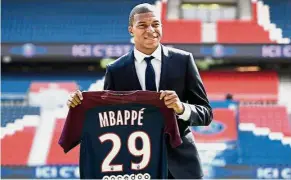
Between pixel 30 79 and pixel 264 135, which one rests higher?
pixel 30 79

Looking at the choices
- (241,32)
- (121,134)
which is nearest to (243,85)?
(241,32)

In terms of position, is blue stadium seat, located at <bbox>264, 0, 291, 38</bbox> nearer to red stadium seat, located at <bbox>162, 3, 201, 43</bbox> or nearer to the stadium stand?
the stadium stand

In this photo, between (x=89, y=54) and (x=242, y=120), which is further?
(x=89, y=54)

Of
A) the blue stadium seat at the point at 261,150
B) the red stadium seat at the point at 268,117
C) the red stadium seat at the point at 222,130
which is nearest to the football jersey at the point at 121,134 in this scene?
the blue stadium seat at the point at 261,150

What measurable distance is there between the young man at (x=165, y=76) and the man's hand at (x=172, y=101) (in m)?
0.08

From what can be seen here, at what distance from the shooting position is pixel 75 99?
8.18 ft

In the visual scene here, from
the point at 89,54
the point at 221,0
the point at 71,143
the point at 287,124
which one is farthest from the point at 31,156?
the point at 71,143

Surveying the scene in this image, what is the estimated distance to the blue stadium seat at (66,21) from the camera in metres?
16.0

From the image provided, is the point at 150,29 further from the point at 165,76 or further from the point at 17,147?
the point at 17,147

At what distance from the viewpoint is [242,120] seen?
12945 millimetres

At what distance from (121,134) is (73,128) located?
0.23m

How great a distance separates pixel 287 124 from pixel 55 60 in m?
6.56

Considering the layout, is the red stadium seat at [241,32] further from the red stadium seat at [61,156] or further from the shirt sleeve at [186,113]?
the shirt sleeve at [186,113]

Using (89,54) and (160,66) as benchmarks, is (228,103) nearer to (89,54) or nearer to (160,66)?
(89,54)
